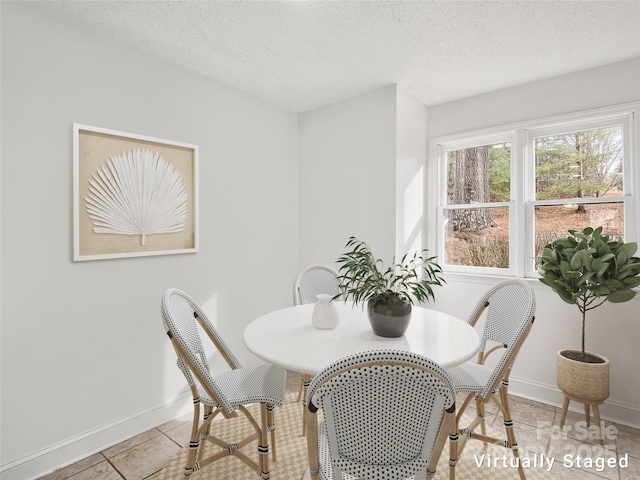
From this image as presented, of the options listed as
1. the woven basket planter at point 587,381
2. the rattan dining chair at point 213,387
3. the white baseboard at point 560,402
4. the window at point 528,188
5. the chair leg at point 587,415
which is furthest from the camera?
the window at point 528,188

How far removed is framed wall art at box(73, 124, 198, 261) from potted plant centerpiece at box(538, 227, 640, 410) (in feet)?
8.48

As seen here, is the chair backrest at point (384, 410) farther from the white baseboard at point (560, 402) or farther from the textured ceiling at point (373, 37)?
the white baseboard at point (560, 402)

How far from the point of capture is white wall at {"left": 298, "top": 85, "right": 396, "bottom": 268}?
300 centimetres

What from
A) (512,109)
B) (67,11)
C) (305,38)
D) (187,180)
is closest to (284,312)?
(187,180)

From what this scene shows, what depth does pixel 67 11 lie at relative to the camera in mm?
1987

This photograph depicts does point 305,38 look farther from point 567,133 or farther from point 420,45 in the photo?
point 567,133

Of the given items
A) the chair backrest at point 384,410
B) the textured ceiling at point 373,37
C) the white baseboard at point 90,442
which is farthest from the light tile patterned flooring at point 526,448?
the textured ceiling at point 373,37

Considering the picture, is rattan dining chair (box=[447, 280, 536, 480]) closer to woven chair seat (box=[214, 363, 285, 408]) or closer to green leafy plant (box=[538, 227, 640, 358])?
green leafy plant (box=[538, 227, 640, 358])

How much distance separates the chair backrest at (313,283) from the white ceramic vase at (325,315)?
806 millimetres

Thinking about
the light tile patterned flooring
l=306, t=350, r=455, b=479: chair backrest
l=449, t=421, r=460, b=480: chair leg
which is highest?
l=306, t=350, r=455, b=479: chair backrest

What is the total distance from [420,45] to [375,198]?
1.20m

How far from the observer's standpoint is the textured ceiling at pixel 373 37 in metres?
1.95

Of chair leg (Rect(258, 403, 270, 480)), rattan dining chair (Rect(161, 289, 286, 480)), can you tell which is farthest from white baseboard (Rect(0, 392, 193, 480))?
chair leg (Rect(258, 403, 270, 480))

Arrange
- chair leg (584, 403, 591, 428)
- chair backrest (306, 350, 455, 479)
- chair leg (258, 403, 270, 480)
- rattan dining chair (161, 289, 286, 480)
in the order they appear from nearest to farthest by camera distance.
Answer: chair backrest (306, 350, 455, 479), rattan dining chair (161, 289, 286, 480), chair leg (258, 403, 270, 480), chair leg (584, 403, 591, 428)
